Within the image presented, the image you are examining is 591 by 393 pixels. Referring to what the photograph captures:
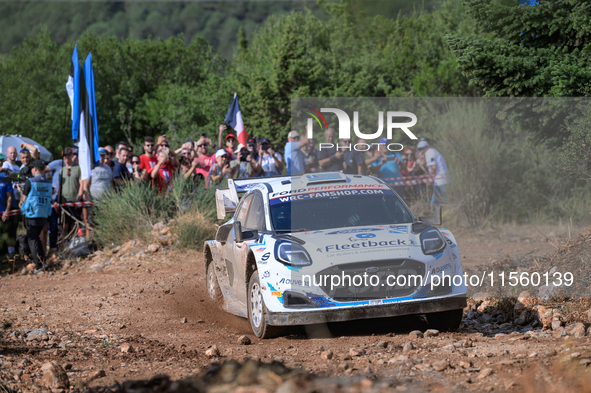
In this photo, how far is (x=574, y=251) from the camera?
29.3 ft

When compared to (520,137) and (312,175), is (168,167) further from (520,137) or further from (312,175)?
(520,137)

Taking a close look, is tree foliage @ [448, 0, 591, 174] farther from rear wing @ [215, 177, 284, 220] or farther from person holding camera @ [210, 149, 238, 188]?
person holding camera @ [210, 149, 238, 188]

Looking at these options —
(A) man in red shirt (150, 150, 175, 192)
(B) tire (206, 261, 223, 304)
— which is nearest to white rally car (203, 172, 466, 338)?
(B) tire (206, 261, 223, 304)

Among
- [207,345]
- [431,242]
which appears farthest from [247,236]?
[431,242]

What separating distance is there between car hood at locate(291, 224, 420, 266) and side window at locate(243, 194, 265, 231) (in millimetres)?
806

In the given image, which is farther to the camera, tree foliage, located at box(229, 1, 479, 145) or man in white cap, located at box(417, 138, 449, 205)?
tree foliage, located at box(229, 1, 479, 145)

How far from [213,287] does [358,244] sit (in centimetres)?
352

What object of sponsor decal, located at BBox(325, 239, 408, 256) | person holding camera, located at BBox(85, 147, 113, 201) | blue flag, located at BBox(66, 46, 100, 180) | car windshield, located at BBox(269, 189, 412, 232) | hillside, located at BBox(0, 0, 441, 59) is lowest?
person holding camera, located at BBox(85, 147, 113, 201)

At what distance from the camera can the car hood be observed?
689 cm

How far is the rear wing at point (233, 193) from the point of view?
32.5 feet

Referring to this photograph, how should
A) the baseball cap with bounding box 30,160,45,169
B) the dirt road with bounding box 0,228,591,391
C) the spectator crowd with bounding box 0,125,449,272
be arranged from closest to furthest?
the dirt road with bounding box 0,228,591,391
the baseball cap with bounding box 30,160,45,169
the spectator crowd with bounding box 0,125,449,272

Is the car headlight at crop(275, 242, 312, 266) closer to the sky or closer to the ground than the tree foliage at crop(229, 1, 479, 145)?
closer to the ground

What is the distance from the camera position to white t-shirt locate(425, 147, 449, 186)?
16422 millimetres

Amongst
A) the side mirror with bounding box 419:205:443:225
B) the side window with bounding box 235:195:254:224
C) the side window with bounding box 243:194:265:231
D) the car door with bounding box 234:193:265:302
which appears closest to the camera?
the car door with bounding box 234:193:265:302
